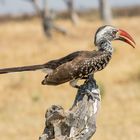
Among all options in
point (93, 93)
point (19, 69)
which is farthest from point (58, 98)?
point (93, 93)

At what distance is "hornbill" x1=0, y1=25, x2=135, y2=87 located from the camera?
507cm

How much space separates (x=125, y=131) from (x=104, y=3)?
30.1m

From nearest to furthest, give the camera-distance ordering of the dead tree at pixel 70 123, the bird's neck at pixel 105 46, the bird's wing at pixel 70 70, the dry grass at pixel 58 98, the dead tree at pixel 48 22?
the dead tree at pixel 70 123 → the bird's wing at pixel 70 70 → the bird's neck at pixel 105 46 → the dry grass at pixel 58 98 → the dead tree at pixel 48 22

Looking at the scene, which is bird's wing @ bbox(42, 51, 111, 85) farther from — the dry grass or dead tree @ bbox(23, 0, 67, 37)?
dead tree @ bbox(23, 0, 67, 37)

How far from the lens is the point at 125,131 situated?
1211 cm

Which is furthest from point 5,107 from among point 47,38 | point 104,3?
point 104,3

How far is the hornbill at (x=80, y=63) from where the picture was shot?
16.6 feet

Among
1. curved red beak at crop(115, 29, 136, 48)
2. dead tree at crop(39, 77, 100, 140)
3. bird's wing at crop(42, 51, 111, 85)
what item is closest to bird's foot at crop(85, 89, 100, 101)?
dead tree at crop(39, 77, 100, 140)

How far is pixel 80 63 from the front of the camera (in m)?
5.10

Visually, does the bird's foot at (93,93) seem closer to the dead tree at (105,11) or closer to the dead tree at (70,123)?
the dead tree at (70,123)

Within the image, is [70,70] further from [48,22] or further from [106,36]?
[48,22]

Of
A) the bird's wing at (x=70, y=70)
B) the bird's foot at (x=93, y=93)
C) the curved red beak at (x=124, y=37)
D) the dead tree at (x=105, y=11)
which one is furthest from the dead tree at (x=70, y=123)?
the dead tree at (x=105, y=11)

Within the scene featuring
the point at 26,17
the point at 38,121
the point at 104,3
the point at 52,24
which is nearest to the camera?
the point at 38,121

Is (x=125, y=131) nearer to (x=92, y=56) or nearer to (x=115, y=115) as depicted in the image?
(x=115, y=115)
